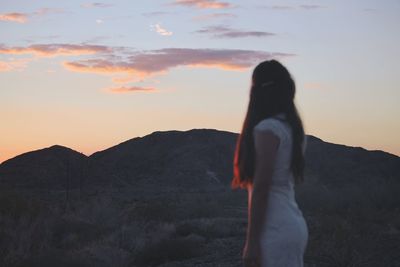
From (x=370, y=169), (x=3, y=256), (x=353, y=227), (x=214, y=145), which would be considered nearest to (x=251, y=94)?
(x=3, y=256)

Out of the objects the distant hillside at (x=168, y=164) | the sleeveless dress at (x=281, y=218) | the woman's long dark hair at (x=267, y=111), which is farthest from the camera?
the distant hillside at (x=168, y=164)

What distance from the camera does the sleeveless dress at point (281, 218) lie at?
461 cm

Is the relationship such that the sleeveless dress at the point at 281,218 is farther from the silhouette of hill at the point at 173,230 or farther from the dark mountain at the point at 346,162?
the dark mountain at the point at 346,162

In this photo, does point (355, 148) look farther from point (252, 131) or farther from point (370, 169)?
point (252, 131)

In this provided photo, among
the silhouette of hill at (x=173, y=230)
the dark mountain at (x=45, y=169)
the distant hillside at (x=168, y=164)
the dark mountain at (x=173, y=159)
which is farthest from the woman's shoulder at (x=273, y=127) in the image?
the dark mountain at (x=173, y=159)

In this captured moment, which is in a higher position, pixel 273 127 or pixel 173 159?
pixel 273 127

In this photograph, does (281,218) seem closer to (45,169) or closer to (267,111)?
(267,111)

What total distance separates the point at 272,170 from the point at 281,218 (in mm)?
316

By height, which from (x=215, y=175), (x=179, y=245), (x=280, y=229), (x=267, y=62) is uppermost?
(x=267, y=62)

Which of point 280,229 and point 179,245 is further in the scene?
point 179,245

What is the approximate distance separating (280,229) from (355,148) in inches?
3414

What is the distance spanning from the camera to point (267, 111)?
484 cm

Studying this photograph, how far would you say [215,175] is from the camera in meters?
81.9

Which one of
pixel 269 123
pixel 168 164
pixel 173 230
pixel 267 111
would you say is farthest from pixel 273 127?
pixel 168 164
